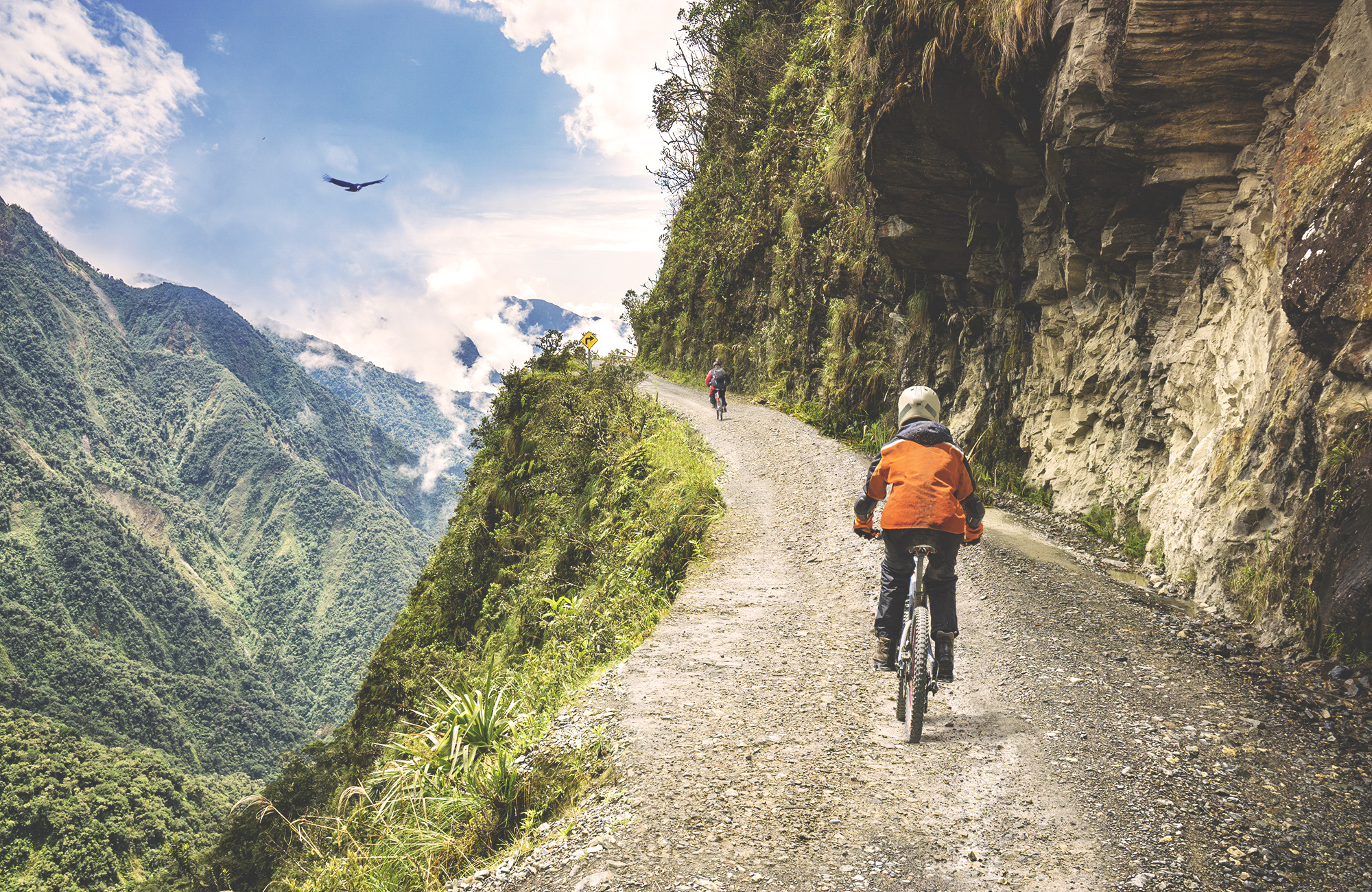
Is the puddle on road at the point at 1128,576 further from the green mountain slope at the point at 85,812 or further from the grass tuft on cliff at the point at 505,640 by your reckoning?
the green mountain slope at the point at 85,812

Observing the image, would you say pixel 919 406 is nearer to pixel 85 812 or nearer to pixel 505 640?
pixel 505 640

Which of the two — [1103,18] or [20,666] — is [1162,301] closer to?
[1103,18]

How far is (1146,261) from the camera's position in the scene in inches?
329

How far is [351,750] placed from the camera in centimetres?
1802

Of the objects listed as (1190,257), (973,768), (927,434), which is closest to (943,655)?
(973,768)

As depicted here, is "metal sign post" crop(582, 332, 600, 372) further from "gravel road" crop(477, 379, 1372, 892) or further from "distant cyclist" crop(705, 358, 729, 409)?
"gravel road" crop(477, 379, 1372, 892)

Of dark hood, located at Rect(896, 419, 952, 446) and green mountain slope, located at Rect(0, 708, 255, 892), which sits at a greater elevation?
dark hood, located at Rect(896, 419, 952, 446)

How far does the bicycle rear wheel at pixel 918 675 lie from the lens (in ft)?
14.0

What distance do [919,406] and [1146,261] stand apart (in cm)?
573

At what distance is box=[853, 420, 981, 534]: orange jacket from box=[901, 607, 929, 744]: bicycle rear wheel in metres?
0.57

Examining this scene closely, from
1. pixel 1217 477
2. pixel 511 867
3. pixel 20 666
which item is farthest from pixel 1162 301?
pixel 20 666

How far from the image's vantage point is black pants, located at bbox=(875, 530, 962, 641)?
442cm

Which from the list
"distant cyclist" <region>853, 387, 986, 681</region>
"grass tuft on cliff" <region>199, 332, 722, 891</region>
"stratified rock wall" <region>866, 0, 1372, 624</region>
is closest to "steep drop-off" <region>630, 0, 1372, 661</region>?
"stratified rock wall" <region>866, 0, 1372, 624</region>

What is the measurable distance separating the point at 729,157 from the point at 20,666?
17084cm
